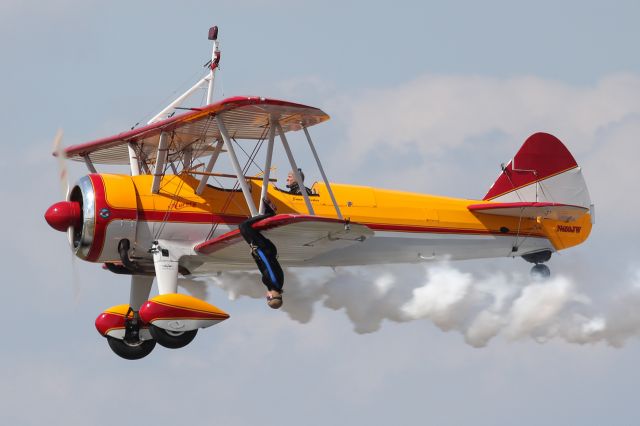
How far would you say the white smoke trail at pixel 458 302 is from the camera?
21250mm

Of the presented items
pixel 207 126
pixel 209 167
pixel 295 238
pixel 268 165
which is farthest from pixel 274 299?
pixel 207 126

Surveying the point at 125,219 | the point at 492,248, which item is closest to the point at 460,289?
the point at 492,248

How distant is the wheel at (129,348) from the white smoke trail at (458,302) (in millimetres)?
2190

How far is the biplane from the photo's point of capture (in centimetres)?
1834

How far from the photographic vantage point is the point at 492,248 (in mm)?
21469

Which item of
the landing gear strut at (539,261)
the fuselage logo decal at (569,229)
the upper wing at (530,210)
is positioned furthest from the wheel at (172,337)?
the fuselage logo decal at (569,229)

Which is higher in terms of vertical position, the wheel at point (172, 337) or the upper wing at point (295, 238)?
the upper wing at point (295, 238)

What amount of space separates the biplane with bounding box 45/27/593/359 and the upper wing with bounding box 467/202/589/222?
0.6 inches

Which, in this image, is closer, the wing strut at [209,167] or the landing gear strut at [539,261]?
the wing strut at [209,167]

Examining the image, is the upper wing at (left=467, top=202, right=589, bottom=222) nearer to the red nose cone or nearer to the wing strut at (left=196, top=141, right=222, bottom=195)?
the wing strut at (left=196, top=141, right=222, bottom=195)

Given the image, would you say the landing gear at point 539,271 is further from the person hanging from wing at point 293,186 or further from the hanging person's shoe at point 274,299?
the hanging person's shoe at point 274,299

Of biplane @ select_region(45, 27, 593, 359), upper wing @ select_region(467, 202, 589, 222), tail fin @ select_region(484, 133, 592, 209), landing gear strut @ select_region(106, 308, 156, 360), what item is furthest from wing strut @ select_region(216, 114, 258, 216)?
tail fin @ select_region(484, 133, 592, 209)

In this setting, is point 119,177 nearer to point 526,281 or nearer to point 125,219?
point 125,219

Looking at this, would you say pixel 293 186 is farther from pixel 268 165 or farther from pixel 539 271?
pixel 539 271
